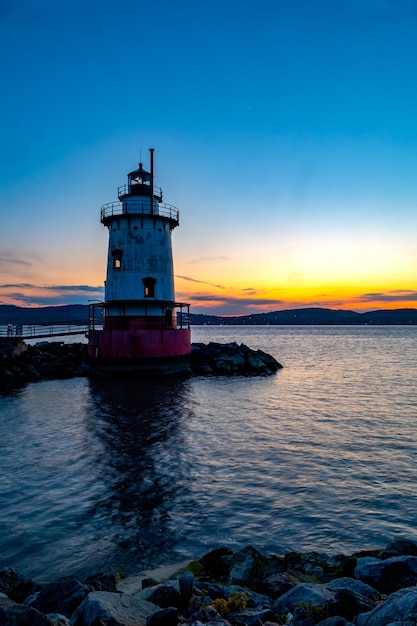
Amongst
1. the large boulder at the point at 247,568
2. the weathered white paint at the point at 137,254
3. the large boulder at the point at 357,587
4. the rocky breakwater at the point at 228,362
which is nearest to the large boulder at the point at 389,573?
the large boulder at the point at 357,587

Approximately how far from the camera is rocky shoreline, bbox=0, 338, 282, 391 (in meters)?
29.5

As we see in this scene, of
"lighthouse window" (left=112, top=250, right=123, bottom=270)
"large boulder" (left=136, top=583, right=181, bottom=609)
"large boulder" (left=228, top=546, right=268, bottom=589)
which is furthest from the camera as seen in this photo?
"lighthouse window" (left=112, top=250, right=123, bottom=270)

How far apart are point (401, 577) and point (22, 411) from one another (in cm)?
1744

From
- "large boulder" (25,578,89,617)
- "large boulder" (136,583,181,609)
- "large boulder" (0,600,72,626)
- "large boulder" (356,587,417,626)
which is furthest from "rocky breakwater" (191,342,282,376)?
"large boulder" (0,600,72,626)

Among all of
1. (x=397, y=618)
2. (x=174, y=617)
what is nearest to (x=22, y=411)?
(x=174, y=617)

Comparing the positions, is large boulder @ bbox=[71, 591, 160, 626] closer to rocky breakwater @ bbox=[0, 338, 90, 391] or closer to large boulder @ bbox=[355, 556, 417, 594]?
large boulder @ bbox=[355, 556, 417, 594]

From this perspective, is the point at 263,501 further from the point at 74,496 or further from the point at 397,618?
the point at 397,618

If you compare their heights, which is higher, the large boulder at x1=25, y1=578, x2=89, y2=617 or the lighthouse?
the lighthouse

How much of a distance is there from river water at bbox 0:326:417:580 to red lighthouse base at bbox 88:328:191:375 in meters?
7.04

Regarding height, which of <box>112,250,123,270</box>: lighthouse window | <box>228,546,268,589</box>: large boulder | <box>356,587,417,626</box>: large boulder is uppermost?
<box>112,250,123,270</box>: lighthouse window

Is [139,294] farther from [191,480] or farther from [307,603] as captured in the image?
[307,603]

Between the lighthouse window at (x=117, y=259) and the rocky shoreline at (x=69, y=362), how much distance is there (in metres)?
7.24

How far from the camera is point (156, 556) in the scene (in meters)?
→ 7.48

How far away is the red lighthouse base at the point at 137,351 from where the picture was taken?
93.7 ft
